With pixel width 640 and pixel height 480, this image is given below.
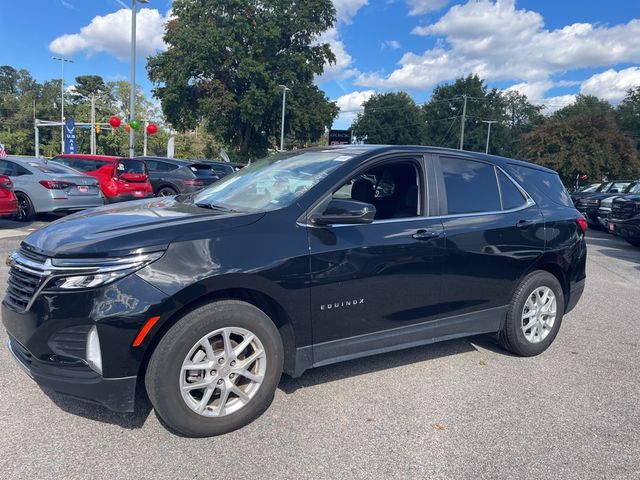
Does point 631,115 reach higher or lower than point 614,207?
higher

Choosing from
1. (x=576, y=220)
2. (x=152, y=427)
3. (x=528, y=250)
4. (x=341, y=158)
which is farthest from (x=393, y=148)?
(x=152, y=427)

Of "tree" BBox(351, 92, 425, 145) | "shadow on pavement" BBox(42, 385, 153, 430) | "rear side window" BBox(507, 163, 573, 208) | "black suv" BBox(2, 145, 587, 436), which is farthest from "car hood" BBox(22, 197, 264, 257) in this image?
"tree" BBox(351, 92, 425, 145)

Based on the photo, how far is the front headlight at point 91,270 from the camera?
264cm

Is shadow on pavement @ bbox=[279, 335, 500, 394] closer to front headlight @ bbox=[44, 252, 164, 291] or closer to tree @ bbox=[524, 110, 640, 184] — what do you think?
front headlight @ bbox=[44, 252, 164, 291]

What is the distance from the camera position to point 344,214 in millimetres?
3225

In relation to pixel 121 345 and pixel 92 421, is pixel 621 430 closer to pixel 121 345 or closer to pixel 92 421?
pixel 121 345

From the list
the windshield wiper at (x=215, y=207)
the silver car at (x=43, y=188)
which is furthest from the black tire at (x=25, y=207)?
the windshield wiper at (x=215, y=207)

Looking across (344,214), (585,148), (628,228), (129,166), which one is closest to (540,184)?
(344,214)

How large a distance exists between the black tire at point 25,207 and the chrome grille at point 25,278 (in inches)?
367

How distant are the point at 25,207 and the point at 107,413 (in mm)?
9714

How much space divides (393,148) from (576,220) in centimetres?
225

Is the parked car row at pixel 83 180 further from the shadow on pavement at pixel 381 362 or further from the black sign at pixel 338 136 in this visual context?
the black sign at pixel 338 136

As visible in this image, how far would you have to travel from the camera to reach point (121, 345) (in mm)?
2652

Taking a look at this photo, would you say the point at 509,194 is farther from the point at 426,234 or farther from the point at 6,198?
the point at 6,198
